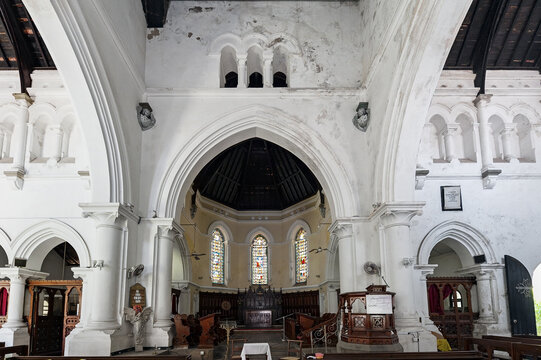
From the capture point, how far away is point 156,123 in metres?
13.8

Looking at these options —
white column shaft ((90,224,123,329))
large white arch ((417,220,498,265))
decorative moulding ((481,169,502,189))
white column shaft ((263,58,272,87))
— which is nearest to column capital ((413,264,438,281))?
large white arch ((417,220,498,265))

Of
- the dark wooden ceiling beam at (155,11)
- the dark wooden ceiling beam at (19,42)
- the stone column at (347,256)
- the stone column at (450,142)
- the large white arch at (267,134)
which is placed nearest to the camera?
the dark wooden ceiling beam at (19,42)

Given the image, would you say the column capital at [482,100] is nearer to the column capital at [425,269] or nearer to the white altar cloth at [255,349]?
the column capital at [425,269]

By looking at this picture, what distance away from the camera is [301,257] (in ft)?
78.7

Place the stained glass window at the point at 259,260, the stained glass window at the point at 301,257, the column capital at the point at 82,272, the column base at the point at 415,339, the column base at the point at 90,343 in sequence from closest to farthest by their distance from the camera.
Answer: the column base at the point at 90,343, the column base at the point at 415,339, the column capital at the point at 82,272, the stained glass window at the point at 301,257, the stained glass window at the point at 259,260

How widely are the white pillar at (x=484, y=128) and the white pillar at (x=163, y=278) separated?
833 centimetres

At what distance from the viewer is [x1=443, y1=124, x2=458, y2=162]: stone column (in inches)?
554

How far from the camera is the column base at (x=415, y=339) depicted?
10.9 metres

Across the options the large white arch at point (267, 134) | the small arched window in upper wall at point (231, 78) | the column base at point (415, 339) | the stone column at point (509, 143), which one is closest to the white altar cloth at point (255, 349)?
the column base at point (415, 339)

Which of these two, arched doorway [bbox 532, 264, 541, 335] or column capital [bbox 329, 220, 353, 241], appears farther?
arched doorway [bbox 532, 264, 541, 335]

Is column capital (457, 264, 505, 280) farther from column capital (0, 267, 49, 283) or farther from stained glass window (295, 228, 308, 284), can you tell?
column capital (0, 267, 49, 283)

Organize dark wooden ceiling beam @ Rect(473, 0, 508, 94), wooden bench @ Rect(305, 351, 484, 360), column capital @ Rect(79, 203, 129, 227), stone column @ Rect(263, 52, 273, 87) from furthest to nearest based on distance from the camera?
stone column @ Rect(263, 52, 273, 87)
dark wooden ceiling beam @ Rect(473, 0, 508, 94)
column capital @ Rect(79, 203, 129, 227)
wooden bench @ Rect(305, 351, 484, 360)

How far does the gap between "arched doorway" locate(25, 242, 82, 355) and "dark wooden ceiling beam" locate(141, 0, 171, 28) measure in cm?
705

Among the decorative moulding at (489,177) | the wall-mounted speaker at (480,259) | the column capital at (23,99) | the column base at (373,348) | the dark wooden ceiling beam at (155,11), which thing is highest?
the dark wooden ceiling beam at (155,11)
